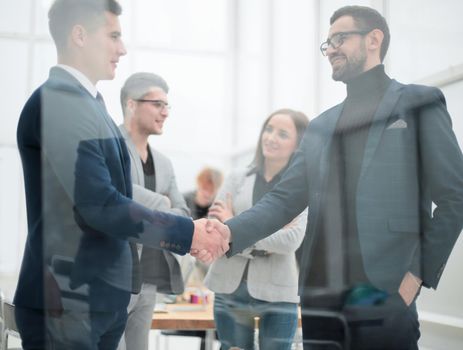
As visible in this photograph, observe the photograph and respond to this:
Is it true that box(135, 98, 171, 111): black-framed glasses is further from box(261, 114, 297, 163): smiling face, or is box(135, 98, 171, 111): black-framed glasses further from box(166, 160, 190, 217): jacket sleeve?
box(261, 114, 297, 163): smiling face

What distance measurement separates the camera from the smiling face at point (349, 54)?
6.42 feet

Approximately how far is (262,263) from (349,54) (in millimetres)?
716

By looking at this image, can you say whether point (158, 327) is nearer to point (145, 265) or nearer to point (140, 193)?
point (145, 265)

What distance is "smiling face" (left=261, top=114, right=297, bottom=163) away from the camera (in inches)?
76.6

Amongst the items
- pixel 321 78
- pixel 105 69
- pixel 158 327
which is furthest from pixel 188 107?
pixel 158 327

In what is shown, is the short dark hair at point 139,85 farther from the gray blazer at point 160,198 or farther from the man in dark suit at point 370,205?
the man in dark suit at point 370,205

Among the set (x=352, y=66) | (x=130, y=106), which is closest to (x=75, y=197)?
(x=130, y=106)

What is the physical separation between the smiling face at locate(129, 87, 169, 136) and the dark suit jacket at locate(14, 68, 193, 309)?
0.31ft

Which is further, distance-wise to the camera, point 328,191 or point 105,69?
point 328,191

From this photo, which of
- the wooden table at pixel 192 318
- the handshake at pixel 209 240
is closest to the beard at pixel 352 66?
the handshake at pixel 209 240

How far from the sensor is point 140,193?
5.99 ft

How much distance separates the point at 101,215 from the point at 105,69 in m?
0.43

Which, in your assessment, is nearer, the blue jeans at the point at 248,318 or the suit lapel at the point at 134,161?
the suit lapel at the point at 134,161

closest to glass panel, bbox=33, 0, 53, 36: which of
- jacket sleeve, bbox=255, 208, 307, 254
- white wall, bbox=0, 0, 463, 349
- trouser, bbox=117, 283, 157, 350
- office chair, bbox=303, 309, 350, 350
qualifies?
white wall, bbox=0, 0, 463, 349
